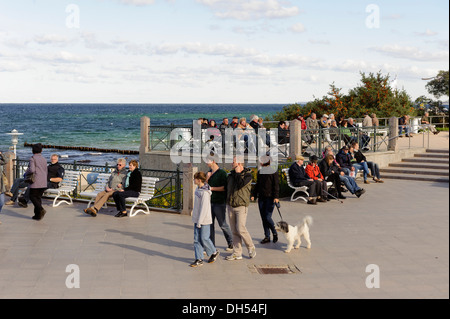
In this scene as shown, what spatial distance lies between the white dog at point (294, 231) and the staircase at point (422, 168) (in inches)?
423

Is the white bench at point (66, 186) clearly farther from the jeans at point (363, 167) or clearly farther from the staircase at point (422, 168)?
the staircase at point (422, 168)

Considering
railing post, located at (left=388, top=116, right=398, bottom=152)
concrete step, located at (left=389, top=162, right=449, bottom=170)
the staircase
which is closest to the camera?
the staircase

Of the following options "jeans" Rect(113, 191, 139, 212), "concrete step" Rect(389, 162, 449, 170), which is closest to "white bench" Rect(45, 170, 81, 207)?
"jeans" Rect(113, 191, 139, 212)

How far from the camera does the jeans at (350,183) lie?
1653cm

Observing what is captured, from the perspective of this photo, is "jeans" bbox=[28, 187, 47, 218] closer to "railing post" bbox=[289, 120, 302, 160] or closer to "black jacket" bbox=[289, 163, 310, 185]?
"black jacket" bbox=[289, 163, 310, 185]

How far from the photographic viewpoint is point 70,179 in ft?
52.3

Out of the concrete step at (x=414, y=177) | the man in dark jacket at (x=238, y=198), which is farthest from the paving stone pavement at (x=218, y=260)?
the concrete step at (x=414, y=177)

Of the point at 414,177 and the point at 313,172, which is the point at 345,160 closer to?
the point at 313,172

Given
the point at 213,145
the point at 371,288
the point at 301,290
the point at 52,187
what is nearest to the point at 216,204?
the point at 301,290

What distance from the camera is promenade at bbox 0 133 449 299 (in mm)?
8016

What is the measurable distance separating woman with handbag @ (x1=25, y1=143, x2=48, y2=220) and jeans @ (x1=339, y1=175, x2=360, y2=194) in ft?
27.5

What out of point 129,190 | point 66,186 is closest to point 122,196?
point 129,190

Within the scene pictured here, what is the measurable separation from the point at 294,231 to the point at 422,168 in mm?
12662
